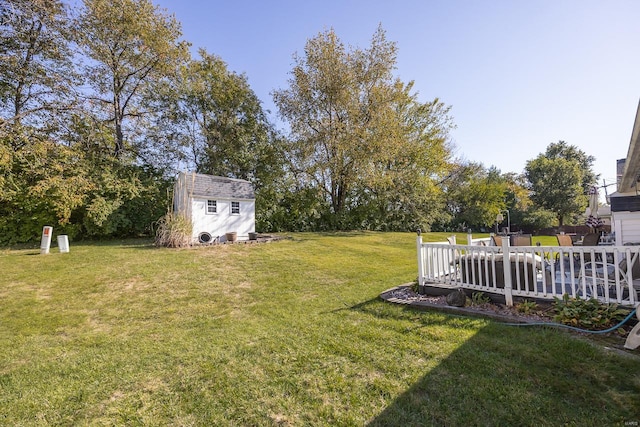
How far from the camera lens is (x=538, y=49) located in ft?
25.8

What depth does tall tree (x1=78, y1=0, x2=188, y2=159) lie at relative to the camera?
14.1m

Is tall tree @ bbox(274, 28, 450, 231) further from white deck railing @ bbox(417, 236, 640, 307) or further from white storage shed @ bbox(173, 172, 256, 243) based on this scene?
white deck railing @ bbox(417, 236, 640, 307)

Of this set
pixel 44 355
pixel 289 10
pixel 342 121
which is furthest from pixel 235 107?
pixel 44 355

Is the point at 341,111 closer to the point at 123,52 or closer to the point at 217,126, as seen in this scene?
the point at 217,126

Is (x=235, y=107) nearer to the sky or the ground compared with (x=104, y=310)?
nearer to the sky

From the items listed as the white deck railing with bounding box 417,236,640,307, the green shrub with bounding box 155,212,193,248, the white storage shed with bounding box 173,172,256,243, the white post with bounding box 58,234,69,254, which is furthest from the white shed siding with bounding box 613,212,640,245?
the white post with bounding box 58,234,69,254

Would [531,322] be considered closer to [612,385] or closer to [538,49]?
[612,385]

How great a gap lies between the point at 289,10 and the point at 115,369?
11079mm

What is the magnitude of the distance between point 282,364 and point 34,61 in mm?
18461

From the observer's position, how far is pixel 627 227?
754cm

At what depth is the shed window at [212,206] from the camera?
1391 centimetres

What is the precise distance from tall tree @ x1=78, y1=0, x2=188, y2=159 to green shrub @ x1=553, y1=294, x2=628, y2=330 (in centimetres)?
1893

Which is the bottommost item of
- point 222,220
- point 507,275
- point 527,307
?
point 527,307

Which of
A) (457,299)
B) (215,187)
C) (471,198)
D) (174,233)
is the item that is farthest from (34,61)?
(471,198)
